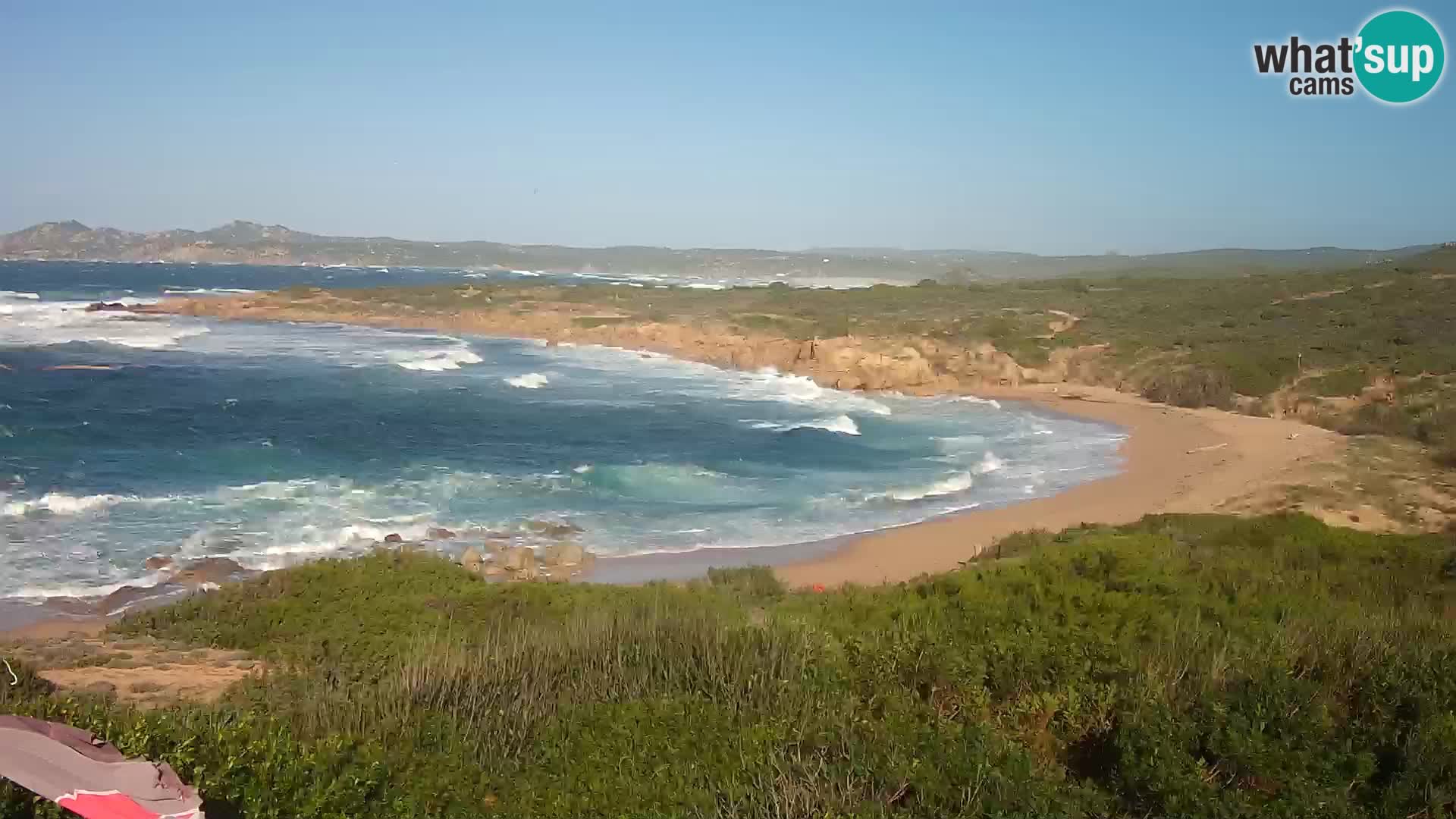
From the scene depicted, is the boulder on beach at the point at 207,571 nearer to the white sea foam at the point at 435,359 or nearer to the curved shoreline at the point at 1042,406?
the curved shoreline at the point at 1042,406

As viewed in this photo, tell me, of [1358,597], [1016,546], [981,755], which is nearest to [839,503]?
[1016,546]

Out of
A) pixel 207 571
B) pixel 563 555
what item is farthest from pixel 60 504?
pixel 563 555

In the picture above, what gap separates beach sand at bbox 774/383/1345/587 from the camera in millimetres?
17562

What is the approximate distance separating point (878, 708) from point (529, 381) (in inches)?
1417

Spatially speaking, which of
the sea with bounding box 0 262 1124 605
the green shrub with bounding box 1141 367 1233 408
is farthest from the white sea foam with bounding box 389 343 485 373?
the green shrub with bounding box 1141 367 1233 408

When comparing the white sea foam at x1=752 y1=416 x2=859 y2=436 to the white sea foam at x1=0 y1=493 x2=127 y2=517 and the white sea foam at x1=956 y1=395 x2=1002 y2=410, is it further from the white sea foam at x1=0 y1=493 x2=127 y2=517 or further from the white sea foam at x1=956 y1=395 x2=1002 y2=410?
the white sea foam at x1=0 y1=493 x2=127 y2=517

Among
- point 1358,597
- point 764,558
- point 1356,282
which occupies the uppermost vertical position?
point 1356,282

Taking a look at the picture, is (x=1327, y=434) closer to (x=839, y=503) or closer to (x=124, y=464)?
(x=839, y=503)

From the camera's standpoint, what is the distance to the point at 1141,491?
75.2 feet

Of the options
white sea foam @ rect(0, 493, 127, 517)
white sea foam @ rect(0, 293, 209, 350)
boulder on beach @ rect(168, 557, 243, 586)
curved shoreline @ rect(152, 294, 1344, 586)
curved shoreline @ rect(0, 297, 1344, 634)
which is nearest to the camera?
boulder on beach @ rect(168, 557, 243, 586)

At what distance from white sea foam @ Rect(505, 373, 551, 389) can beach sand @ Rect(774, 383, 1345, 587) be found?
A: 22270 millimetres

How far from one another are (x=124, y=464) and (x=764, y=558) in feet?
52.5

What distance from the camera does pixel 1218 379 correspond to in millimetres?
38031

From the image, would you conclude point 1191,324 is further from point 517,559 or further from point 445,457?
point 517,559
